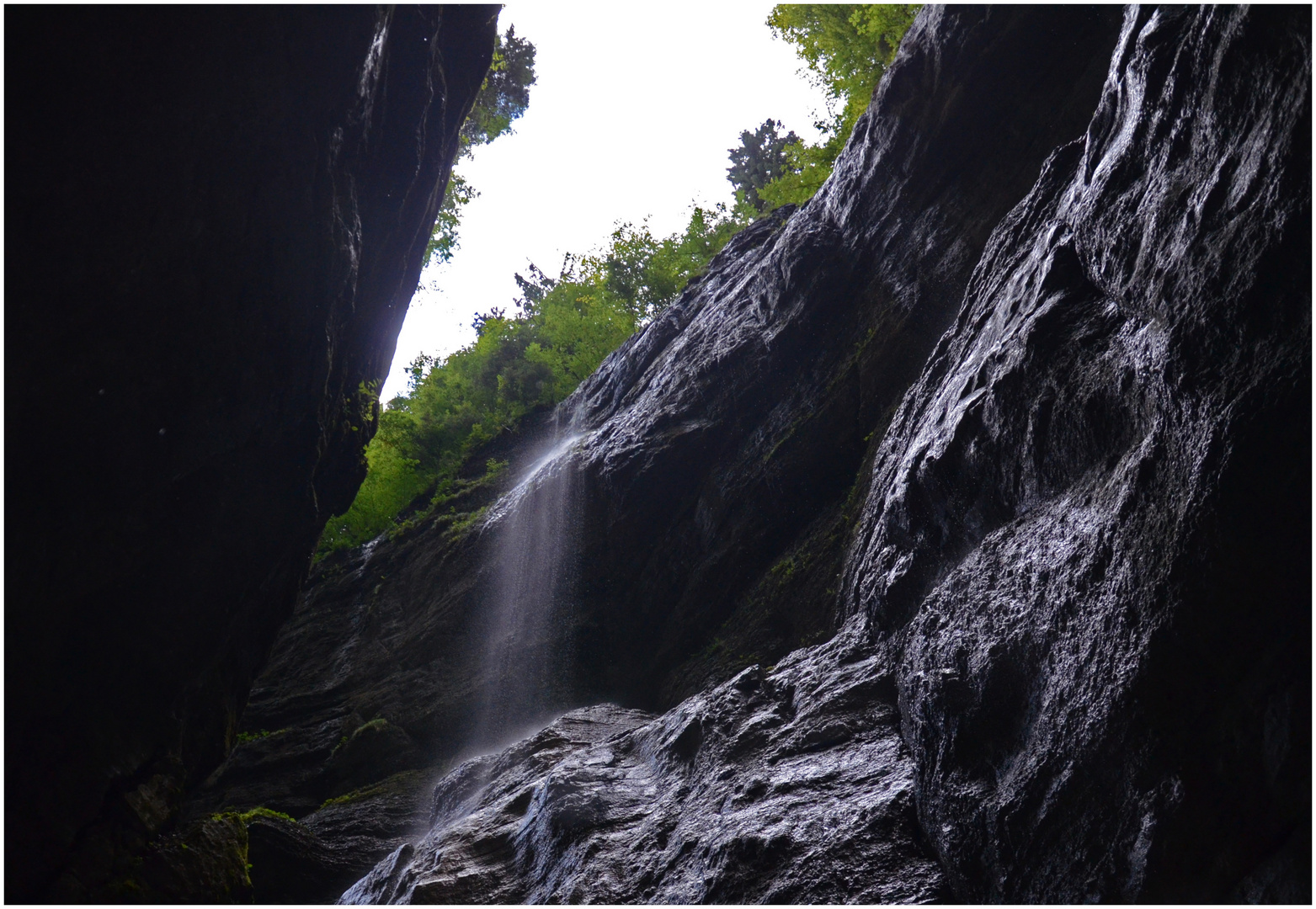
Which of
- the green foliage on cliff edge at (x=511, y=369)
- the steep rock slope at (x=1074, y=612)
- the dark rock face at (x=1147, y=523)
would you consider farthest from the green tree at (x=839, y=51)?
the dark rock face at (x=1147, y=523)

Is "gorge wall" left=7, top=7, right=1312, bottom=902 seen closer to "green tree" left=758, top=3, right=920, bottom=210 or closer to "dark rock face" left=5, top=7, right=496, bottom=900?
"dark rock face" left=5, top=7, right=496, bottom=900

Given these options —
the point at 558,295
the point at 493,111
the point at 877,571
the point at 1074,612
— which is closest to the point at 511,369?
the point at 558,295

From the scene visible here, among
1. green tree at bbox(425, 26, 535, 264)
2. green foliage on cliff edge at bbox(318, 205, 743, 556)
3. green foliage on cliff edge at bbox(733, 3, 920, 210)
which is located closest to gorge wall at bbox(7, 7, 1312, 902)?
green tree at bbox(425, 26, 535, 264)

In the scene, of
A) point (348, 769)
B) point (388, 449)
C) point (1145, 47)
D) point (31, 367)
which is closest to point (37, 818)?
point (31, 367)

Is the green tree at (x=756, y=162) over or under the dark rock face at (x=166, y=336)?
over

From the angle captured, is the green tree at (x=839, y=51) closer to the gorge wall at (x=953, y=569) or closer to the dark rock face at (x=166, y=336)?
the gorge wall at (x=953, y=569)

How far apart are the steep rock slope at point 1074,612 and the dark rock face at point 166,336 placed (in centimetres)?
302

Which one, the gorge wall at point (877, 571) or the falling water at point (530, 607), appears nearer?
the gorge wall at point (877, 571)

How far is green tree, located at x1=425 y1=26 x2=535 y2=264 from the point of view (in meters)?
14.2

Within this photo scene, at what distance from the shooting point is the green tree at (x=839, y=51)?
1920 centimetres

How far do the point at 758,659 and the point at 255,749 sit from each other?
32.5ft

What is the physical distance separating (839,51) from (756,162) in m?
15.0

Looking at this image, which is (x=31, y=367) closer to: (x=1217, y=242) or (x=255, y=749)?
(x=1217, y=242)

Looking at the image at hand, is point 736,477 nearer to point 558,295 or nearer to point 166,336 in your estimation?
point 166,336
